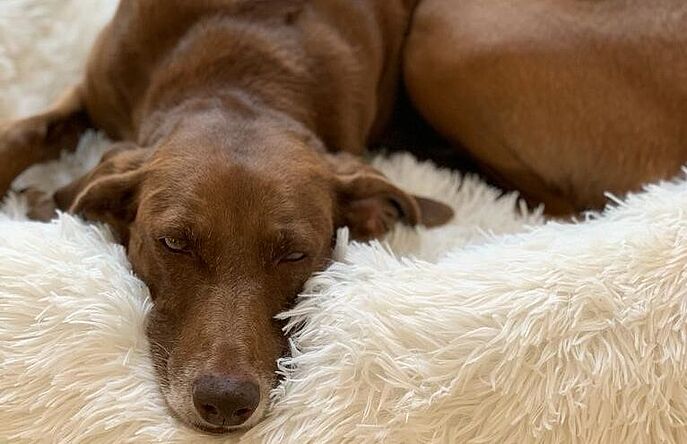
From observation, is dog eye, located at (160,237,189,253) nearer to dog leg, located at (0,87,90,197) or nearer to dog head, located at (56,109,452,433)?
dog head, located at (56,109,452,433)

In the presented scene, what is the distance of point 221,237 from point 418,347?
402 millimetres

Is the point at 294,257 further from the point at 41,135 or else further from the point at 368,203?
the point at 41,135

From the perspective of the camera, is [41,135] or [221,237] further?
[41,135]

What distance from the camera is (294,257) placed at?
185cm

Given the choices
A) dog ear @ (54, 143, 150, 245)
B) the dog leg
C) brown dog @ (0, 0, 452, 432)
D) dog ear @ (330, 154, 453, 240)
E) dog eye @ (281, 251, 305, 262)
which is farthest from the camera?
the dog leg

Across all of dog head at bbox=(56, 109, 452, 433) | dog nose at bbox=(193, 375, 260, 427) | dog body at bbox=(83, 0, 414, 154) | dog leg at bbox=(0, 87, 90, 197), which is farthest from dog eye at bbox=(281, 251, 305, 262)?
dog leg at bbox=(0, 87, 90, 197)

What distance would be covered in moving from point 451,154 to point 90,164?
3.08 ft

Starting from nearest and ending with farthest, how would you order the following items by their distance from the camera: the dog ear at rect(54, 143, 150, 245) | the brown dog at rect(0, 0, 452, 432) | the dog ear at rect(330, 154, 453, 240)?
1. the brown dog at rect(0, 0, 452, 432)
2. the dog ear at rect(54, 143, 150, 245)
3. the dog ear at rect(330, 154, 453, 240)

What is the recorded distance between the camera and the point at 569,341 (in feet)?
5.48

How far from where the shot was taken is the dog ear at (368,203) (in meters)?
2.06

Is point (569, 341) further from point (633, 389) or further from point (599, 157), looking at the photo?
point (599, 157)

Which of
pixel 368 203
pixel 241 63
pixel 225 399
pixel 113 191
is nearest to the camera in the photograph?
pixel 225 399

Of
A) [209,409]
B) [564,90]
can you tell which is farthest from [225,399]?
[564,90]

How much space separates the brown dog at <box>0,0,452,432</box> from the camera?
1.74 metres
